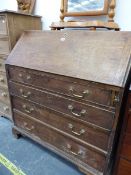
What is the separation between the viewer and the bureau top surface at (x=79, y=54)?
3.37 ft

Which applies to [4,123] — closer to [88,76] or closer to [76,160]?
[76,160]

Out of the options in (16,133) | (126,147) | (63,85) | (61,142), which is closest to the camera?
(126,147)

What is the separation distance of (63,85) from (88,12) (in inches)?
30.2

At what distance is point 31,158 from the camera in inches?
63.1

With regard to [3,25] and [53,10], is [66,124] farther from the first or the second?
[53,10]

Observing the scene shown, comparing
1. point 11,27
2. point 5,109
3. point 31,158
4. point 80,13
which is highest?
point 80,13

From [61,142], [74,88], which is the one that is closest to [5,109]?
[61,142]

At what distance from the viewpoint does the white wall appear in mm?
1391

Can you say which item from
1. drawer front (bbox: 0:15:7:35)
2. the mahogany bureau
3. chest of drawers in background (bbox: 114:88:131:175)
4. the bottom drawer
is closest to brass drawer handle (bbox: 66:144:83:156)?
the mahogany bureau

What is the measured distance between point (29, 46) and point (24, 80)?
A: 0.31 meters

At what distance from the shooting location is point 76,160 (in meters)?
1.37

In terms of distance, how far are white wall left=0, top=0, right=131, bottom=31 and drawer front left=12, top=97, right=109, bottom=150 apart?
928 millimetres

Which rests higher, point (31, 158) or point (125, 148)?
point (125, 148)

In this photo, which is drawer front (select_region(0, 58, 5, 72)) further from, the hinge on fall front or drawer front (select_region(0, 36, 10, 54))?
Answer: the hinge on fall front
